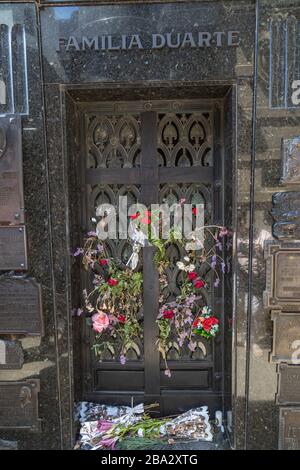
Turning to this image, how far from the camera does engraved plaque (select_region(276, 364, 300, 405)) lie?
2.96 meters

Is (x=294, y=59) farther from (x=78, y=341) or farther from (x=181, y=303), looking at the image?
(x=78, y=341)

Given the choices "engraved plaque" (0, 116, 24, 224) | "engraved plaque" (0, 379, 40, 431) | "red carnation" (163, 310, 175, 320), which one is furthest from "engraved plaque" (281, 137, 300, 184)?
"engraved plaque" (0, 379, 40, 431)

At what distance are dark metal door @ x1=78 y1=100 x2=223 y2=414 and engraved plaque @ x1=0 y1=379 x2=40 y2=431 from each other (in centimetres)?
53

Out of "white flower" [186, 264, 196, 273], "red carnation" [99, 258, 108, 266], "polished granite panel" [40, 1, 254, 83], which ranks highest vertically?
"polished granite panel" [40, 1, 254, 83]

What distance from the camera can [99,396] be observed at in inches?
135

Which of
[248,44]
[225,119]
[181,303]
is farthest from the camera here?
[181,303]

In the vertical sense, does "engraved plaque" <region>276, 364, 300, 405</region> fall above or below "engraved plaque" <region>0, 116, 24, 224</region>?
below

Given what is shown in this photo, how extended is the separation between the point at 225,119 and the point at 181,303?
1.79m

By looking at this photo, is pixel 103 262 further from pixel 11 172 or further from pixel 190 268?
pixel 11 172

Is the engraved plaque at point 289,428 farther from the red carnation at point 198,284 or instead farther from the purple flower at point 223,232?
the purple flower at point 223,232

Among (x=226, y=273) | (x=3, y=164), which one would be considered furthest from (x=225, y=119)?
(x=3, y=164)

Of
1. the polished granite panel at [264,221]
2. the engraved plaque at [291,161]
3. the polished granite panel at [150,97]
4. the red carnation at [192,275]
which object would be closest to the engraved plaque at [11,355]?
Result: the polished granite panel at [150,97]

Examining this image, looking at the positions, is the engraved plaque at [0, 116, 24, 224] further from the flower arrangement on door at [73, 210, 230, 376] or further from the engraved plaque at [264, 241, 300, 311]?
the engraved plaque at [264, 241, 300, 311]

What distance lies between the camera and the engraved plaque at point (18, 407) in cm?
306
